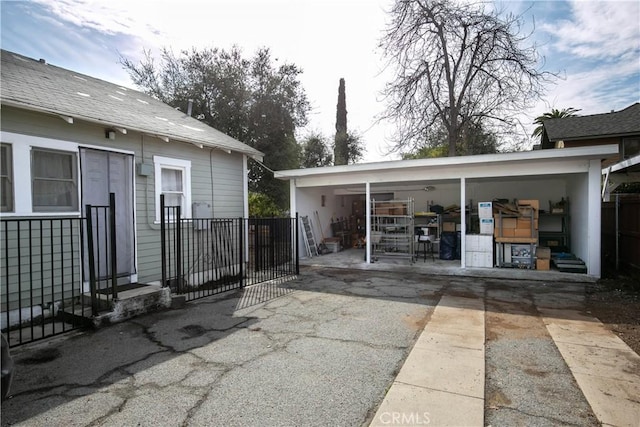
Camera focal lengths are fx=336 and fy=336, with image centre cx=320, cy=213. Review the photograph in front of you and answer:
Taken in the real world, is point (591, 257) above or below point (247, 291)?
above

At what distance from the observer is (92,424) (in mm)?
2496

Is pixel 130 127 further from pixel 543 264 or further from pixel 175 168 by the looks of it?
pixel 543 264

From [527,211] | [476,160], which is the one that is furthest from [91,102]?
[527,211]

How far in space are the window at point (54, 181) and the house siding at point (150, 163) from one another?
0.84 feet

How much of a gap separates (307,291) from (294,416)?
433 cm

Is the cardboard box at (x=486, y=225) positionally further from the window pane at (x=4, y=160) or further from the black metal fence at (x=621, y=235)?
the window pane at (x=4, y=160)

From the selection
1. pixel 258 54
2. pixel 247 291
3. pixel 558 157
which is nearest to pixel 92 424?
pixel 247 291

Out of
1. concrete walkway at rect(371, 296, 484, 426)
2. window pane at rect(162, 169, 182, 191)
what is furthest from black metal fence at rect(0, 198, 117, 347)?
concrete walkway at rect(371, 296, 484, 426)

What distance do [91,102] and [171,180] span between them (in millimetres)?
2018

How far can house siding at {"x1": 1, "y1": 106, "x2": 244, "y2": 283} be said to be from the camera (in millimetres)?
5113

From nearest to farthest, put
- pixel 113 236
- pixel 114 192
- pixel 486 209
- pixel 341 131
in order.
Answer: pixel 113 236 < pixel 114 192 < pixel 486 209 < pixel 341 131

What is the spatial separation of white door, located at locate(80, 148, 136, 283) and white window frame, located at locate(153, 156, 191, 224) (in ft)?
1.76

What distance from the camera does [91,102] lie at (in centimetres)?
614

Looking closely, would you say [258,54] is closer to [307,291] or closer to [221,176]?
[221,176]
